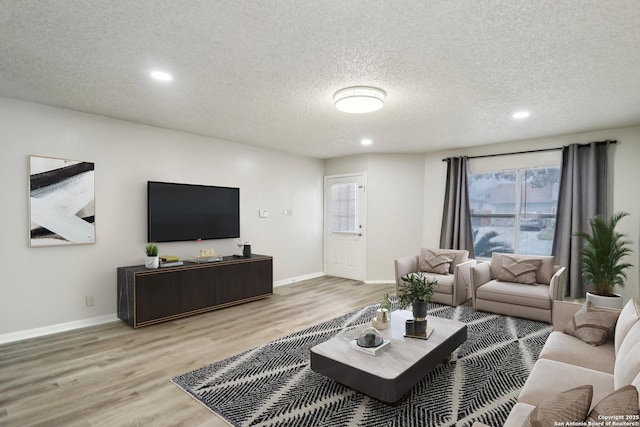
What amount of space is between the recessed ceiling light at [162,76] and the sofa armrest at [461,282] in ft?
13.9

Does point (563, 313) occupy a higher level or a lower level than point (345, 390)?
higher

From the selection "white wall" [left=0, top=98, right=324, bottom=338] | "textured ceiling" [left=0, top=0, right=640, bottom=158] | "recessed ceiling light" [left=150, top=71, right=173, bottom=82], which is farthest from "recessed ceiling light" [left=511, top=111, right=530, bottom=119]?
"white wall" [left=0, top=98, right=324, bottom=338]

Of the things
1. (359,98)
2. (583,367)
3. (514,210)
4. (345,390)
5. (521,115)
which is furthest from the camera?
(514,210)

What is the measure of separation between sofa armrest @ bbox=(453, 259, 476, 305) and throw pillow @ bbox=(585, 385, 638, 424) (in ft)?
12.0

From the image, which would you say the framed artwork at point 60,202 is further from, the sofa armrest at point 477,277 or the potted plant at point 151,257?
the sofa armrest at point 477,277

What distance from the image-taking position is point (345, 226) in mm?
6789

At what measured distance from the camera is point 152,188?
4375 millimetres

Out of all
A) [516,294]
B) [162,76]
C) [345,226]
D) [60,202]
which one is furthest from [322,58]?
[345,226]

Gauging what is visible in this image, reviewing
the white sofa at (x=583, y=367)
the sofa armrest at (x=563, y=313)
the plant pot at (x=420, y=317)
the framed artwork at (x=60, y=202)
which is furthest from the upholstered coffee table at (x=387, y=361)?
the framed artwork at (x=60, y=202)

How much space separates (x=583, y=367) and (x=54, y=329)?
489 cm

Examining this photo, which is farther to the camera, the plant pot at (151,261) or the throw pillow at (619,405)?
the plant pot at (151,261)

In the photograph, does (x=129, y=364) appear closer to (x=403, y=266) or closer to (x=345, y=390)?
(x=345, y=390)

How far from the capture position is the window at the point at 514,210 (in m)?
5.20

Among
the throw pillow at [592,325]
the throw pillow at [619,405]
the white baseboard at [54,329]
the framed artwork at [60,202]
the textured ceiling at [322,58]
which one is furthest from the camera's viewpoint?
the framed artwork at [60,202]
